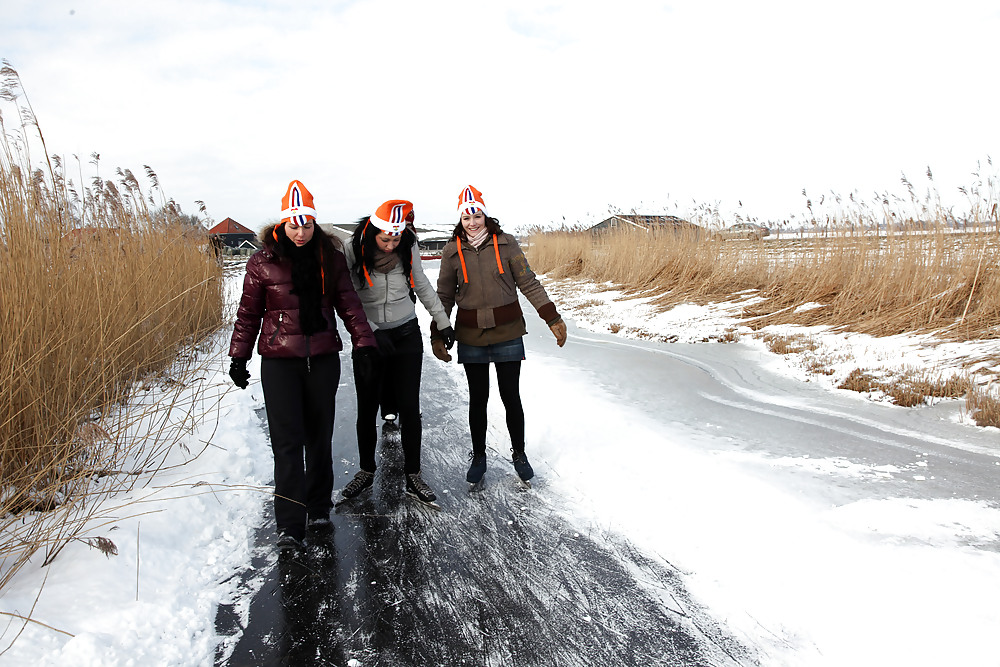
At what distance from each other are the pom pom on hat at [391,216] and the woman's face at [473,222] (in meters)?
0.40

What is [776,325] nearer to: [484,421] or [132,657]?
[484,421]

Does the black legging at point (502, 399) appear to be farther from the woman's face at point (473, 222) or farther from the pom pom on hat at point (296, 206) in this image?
the pom pom on hat at point (296, 206)

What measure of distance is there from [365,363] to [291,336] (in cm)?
48

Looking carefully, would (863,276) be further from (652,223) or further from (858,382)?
(652,223)

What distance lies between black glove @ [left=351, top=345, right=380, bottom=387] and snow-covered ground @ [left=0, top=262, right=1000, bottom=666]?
0.89 m

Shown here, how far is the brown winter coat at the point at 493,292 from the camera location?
147 inches

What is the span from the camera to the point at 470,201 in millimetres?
3721

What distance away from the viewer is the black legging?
382 cm

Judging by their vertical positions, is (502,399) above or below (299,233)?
below

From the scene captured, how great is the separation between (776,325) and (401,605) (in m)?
7.53

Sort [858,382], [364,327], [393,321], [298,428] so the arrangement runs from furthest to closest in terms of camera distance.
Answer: [858,382]
[393,321]
[364,327]
[298,428]

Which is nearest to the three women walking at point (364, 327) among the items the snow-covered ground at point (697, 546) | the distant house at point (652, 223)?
the snow-covered ground at point (697, 546)

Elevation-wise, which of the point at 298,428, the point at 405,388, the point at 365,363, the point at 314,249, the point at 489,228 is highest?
the point at 489,228

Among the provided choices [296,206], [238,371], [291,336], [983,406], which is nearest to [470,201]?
[296,206]
